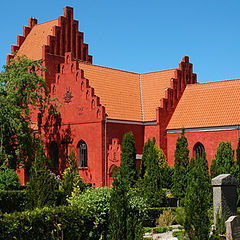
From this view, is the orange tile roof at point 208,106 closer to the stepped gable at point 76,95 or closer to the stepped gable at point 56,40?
the stepped gable at point 76,95

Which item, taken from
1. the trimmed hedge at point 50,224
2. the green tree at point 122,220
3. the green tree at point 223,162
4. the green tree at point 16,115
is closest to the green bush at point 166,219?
the green tree at point 223,162

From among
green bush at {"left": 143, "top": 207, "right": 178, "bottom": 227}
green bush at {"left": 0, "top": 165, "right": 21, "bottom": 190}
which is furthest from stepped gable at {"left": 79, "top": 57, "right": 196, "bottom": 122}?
green bush at {"left": 143, "top": 207, "right": 178, "bottom": 227}

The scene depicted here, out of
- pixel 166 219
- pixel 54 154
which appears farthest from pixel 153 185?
pixel 54 154

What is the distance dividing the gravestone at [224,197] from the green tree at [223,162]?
7.67 m

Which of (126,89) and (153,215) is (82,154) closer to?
(126,89)

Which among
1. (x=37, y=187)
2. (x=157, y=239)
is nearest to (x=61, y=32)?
(x=37, y=187)

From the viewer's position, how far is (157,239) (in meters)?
18.7

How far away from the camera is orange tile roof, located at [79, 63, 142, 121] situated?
37.0 m

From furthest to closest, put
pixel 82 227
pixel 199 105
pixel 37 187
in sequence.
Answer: pixel 199 105 < pixel 37 187 < pixel 82 227

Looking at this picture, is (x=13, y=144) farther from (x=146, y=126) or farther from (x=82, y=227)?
(x=82, y=227)

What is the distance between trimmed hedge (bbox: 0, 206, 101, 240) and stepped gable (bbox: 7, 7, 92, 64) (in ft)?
89.9

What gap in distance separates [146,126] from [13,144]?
11.3 m

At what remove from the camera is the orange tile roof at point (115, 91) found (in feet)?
121

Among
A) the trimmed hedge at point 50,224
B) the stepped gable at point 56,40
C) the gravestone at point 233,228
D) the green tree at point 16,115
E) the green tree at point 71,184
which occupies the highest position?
the stepped gable at point 56,40
